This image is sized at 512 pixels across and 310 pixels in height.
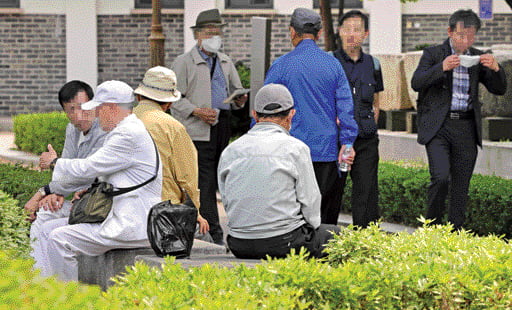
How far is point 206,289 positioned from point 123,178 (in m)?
2.46

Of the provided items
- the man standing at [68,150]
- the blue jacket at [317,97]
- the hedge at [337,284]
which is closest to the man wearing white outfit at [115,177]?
the man standing at [68,150]

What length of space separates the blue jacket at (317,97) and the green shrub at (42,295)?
4308mm

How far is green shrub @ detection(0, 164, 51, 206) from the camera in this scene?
8.31 metres

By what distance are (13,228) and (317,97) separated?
7.36ft

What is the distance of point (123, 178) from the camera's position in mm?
6195

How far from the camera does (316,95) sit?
7.12 metres

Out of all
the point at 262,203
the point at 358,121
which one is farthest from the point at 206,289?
the point at 358,121

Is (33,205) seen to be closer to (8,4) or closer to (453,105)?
(453,105)

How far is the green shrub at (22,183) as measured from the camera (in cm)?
831

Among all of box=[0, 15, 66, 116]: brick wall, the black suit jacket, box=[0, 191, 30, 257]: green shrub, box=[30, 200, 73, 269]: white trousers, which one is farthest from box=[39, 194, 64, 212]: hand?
box=[0, 15, 66, 116]: brick wall

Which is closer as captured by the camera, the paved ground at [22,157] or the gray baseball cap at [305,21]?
the gray baseball cap at [305,21]

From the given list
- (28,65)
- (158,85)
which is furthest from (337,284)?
(28,65)

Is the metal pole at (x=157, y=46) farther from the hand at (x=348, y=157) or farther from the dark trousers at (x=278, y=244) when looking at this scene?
the dark trousers at (x=278, y=244)

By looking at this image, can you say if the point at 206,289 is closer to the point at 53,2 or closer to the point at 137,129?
the point at 137,129
